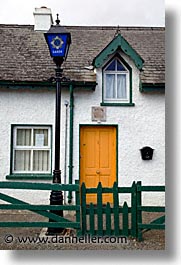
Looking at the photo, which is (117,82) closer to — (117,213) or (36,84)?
(36,84)

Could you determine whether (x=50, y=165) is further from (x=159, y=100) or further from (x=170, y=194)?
(x=170, y=194)

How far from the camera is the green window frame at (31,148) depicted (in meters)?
8.62

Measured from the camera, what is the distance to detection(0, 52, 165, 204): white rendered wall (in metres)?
8.54

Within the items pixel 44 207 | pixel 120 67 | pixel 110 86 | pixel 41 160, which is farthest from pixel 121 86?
pixel 44 207

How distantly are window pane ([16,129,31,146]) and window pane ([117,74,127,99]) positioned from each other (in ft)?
7.54

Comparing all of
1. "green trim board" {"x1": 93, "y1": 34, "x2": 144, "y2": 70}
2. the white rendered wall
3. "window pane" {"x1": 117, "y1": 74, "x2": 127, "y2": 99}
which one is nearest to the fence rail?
the white rendered wall

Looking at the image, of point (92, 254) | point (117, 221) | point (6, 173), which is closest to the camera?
point (92, 254)

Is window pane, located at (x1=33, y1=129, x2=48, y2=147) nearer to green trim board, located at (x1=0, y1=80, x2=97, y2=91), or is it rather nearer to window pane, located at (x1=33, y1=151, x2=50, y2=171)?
window pane, located at (x1=33, y1=151, x2=50, y2=171)

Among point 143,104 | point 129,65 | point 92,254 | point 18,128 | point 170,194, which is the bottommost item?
point 92,254

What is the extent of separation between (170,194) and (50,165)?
3.83 metres

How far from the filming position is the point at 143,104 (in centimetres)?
870

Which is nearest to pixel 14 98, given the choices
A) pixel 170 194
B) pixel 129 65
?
pixel 129 65

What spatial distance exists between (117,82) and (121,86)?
0.13m

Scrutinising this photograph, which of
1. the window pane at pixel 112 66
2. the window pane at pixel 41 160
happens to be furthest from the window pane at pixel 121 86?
the window pane at pixel 41 160
